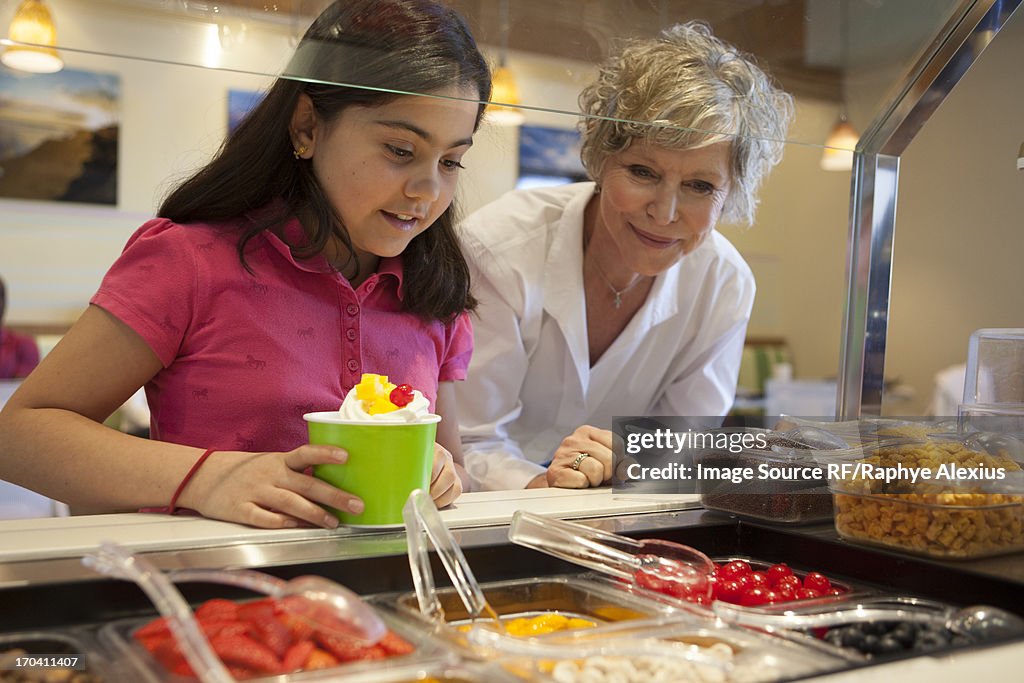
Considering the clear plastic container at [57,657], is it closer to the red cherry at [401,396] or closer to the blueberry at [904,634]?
the red cherry at [401,396]

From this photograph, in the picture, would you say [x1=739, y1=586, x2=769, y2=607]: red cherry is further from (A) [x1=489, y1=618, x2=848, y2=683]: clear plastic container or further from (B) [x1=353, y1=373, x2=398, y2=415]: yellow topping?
→ (B) [x1=353, y1=373, x2=398, y2=415]: yellow topping

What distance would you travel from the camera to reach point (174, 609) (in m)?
0.60

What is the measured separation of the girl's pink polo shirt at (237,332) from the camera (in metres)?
1.14

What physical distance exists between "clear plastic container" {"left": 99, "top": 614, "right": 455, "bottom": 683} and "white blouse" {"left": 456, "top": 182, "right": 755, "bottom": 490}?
2.71 ft

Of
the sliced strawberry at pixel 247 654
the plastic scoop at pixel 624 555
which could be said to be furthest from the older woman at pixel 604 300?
the sliced strawberry at pixel 247 654

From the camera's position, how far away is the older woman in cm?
150

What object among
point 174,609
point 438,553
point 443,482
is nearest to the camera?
point 174,609

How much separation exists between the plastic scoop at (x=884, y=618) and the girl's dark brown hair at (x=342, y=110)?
53 centimetres

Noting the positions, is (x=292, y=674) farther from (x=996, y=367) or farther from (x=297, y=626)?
(x=996, y=367)

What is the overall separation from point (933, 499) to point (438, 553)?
0.47m

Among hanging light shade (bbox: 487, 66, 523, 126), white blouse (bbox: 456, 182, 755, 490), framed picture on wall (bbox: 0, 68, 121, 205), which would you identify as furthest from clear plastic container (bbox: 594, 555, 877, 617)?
framed picture on wall (bbox: 0, 68, 121, 205)

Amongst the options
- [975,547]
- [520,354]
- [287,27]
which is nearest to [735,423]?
[975,547]

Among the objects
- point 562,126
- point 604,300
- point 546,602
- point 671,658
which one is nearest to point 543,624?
point 546,602

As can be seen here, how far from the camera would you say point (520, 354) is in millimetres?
1670
